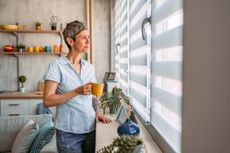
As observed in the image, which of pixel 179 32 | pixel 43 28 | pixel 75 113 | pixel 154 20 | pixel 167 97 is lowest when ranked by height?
pixel 75 113

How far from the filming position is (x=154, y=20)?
1.71 meters

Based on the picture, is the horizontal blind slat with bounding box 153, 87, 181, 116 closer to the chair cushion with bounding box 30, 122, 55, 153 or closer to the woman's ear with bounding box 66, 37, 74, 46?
the woman's ear with bounding box 66, 37, 74, 46

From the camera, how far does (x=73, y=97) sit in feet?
5.86

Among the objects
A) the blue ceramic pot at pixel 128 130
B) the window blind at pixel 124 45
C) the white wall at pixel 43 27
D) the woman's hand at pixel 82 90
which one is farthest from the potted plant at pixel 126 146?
the white wall at pixel 43 27

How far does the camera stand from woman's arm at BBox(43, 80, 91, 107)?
1.72 m

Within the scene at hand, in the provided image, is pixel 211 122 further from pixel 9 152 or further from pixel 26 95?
pixel 26 95

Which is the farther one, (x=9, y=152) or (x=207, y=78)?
(x=9, y=152)

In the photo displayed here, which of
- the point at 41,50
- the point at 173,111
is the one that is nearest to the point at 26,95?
the point at 41,50

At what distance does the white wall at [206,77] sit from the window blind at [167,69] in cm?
22

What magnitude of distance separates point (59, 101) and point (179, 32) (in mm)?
927

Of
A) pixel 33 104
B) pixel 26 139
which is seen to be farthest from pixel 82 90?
pixel 33 104

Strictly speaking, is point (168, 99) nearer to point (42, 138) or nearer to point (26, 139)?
point (42, 138)

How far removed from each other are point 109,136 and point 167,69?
30.6 inches

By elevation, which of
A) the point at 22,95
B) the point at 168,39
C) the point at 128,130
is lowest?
the point at 22,95
